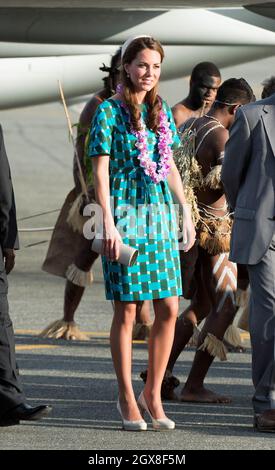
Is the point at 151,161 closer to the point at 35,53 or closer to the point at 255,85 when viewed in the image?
the point at 35,53

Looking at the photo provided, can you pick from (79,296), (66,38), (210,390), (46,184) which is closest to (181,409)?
(210,390)

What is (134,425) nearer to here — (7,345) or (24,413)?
(24,413)

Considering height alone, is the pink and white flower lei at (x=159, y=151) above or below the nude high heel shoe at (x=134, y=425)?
above

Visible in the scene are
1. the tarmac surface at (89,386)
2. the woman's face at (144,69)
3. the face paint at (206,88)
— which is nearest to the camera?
the tarmac surface at (89,386)

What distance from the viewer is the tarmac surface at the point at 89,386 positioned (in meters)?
6.59

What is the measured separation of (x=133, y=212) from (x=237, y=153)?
55cm

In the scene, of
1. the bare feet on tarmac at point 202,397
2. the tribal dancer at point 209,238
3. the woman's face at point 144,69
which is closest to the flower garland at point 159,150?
the woman's face at point 144,69

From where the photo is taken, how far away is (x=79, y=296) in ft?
32.2

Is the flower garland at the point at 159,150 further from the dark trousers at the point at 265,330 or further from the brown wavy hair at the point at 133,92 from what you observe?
the dark trousers at the point at 265,330

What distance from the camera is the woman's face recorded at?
673cm

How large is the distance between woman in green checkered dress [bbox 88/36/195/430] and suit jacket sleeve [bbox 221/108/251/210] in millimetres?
264

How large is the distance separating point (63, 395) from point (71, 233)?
253 cm

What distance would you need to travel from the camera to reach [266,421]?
6.79 meters

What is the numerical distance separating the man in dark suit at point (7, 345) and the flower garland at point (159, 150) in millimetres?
596
